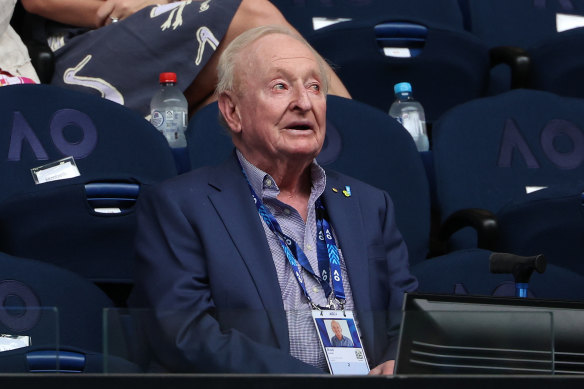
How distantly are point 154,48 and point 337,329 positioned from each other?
0.86 m

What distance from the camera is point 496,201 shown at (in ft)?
5.41

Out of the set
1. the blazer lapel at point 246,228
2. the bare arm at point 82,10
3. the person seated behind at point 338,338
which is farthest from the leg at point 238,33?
the person seated behind at point 338,338

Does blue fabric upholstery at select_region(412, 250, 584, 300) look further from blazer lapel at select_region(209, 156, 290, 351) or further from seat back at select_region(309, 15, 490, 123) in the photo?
seat back at select_region(309, 15, 490, 123)

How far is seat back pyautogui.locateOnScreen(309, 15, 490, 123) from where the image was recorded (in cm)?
184

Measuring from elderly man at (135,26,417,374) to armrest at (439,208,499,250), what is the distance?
227mm

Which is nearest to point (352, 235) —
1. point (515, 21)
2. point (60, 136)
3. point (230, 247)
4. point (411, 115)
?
point (230, 247)

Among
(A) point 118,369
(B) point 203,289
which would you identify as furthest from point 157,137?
→ (A) point 118,369

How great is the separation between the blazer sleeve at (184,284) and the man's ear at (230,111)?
144mm

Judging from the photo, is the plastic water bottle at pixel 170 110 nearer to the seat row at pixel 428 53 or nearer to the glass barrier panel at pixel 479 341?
the seat row at pixel 428 53

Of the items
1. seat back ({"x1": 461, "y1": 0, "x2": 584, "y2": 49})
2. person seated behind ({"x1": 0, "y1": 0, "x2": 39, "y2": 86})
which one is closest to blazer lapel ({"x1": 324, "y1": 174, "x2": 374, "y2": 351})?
person seated behind ({"x1": 0, "y1": 0, "x2": 39, "y2": 86})

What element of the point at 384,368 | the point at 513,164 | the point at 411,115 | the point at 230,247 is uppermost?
the point at 411,115

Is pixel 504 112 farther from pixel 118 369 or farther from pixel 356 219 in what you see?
pixel 118 369

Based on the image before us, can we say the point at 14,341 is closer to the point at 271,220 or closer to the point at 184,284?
the point at 184,284

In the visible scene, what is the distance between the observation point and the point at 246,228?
114 cm
